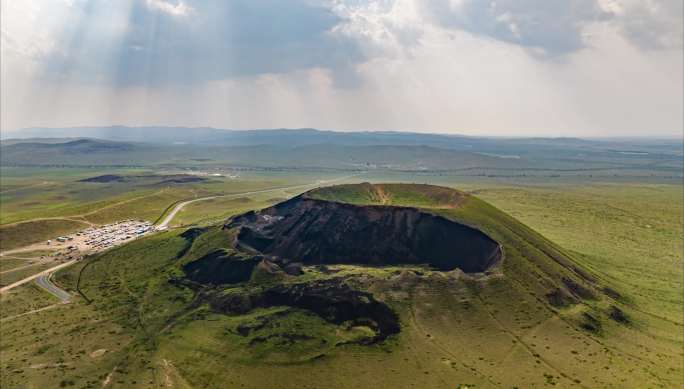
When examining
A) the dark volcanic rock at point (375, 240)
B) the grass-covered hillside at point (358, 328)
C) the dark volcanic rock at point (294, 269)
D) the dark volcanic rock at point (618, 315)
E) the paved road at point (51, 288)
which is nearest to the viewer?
the grass-covered hillside at point (358, 328)

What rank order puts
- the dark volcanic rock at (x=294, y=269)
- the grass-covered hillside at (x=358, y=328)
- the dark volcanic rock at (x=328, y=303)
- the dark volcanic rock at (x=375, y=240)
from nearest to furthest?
the grass-covered hillside at (x=358, y=328)
the dark volcanic rock at (x=328, y=303)
the dark volcanic rock at (x=294, y=269)
the dark volcanic rock at (x=375, y=240)

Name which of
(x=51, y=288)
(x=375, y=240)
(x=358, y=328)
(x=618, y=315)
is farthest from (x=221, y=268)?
(x=618, y=315)

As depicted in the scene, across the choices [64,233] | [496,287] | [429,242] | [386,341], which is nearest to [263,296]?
[386,341]

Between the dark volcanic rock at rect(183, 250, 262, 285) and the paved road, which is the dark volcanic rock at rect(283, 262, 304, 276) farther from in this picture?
the paved road

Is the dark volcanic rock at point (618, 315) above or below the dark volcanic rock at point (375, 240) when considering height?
below

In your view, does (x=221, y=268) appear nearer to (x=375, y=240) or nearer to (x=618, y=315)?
(x=375, y=240)

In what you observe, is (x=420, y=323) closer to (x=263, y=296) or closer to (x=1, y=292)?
(x=263, y=296)

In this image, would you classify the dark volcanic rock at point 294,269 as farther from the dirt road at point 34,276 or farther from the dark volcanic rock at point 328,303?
the dirt road at point 34,276

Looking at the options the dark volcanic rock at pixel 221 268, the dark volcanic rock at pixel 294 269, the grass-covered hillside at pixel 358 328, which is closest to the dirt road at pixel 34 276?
the grass-covered hillside at pixel 358 328
